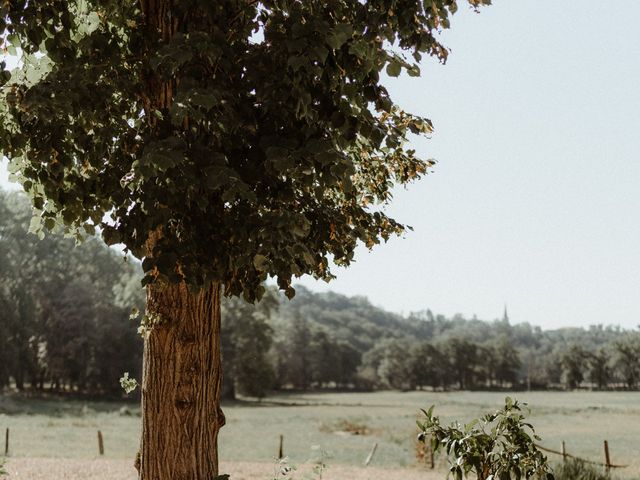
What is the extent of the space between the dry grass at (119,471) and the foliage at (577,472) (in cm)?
387

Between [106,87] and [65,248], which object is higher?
[65,248]

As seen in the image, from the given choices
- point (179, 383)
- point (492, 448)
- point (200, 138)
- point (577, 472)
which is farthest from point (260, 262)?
point (577, 472)

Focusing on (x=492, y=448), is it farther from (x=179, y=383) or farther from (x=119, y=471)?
(x=119, y=471)

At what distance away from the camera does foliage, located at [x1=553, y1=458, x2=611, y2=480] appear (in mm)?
14211

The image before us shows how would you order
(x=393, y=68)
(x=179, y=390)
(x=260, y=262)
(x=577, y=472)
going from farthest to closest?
(x=577, y=472), (x=179, y=390), (x=260, y=262), (x=393, y=68)

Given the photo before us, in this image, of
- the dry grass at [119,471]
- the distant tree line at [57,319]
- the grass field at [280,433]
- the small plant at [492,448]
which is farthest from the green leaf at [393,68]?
the distant tree line at [57,319]

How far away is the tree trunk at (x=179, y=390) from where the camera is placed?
544cm

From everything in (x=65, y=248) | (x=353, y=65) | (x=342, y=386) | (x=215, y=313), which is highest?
(x=65, y=248)

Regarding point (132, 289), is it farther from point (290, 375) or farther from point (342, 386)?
point (342, 386)

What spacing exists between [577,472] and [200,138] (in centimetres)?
1394

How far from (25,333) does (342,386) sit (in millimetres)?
72888

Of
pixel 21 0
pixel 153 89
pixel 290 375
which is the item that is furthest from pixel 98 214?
pixel 290 375

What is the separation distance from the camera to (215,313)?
5785 mm

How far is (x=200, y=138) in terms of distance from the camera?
5031 mm
